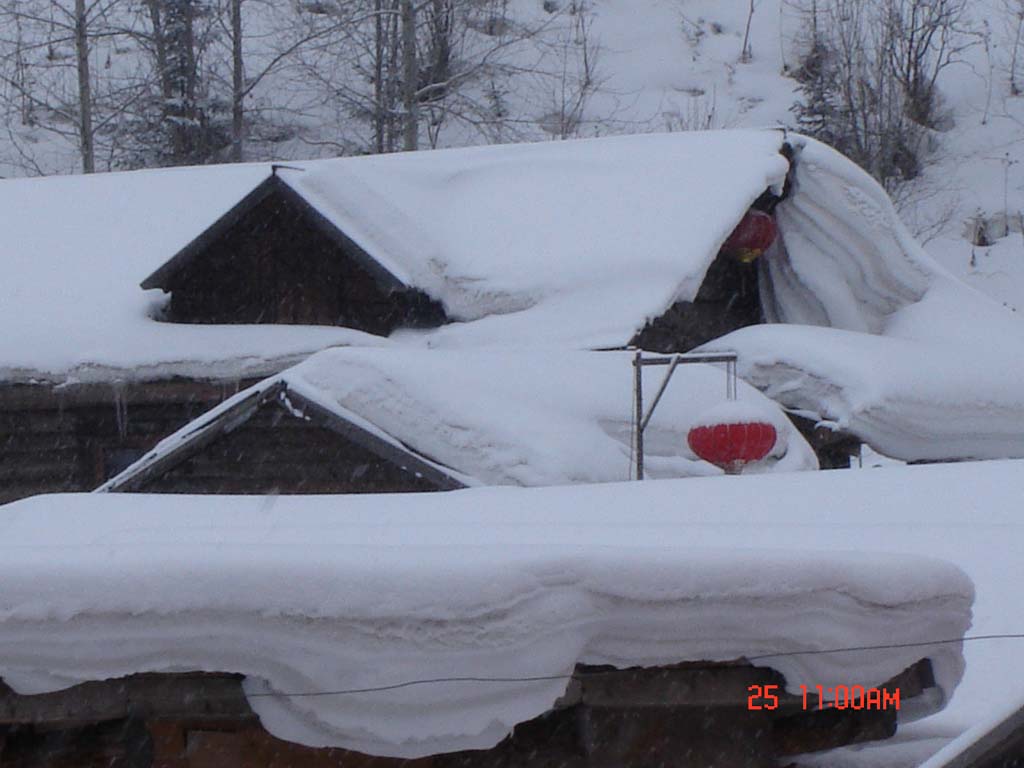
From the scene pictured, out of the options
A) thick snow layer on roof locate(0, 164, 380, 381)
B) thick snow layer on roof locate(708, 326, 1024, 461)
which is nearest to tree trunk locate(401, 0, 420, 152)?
thick snow layer on roof locate(0, 164, 380, 381)

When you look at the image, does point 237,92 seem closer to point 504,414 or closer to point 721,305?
point 721,305

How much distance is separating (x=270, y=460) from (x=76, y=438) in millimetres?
2620

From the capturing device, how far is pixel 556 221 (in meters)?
11.1

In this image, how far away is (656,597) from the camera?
2002 millimetres

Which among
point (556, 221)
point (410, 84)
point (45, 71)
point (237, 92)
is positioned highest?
point (45, 71)

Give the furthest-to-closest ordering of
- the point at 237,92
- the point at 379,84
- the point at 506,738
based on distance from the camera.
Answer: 1. the point at 379,84
2. the point at 237,92
3. the point at 506,738

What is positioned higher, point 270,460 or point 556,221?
point 556,221

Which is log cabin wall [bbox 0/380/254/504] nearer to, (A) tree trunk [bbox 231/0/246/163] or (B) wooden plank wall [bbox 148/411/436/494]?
(B) wooden plank wall [bbox 148/411/436/494]

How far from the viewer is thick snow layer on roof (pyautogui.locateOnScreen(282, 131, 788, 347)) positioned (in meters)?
9.84

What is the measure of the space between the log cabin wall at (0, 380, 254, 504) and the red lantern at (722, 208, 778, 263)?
3863mm

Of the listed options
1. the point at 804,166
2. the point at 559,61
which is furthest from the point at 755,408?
the point at 559,61

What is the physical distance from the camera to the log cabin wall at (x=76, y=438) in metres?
10.3

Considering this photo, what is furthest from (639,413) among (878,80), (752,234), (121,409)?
(878,80)

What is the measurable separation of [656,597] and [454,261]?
8839 millimetres
